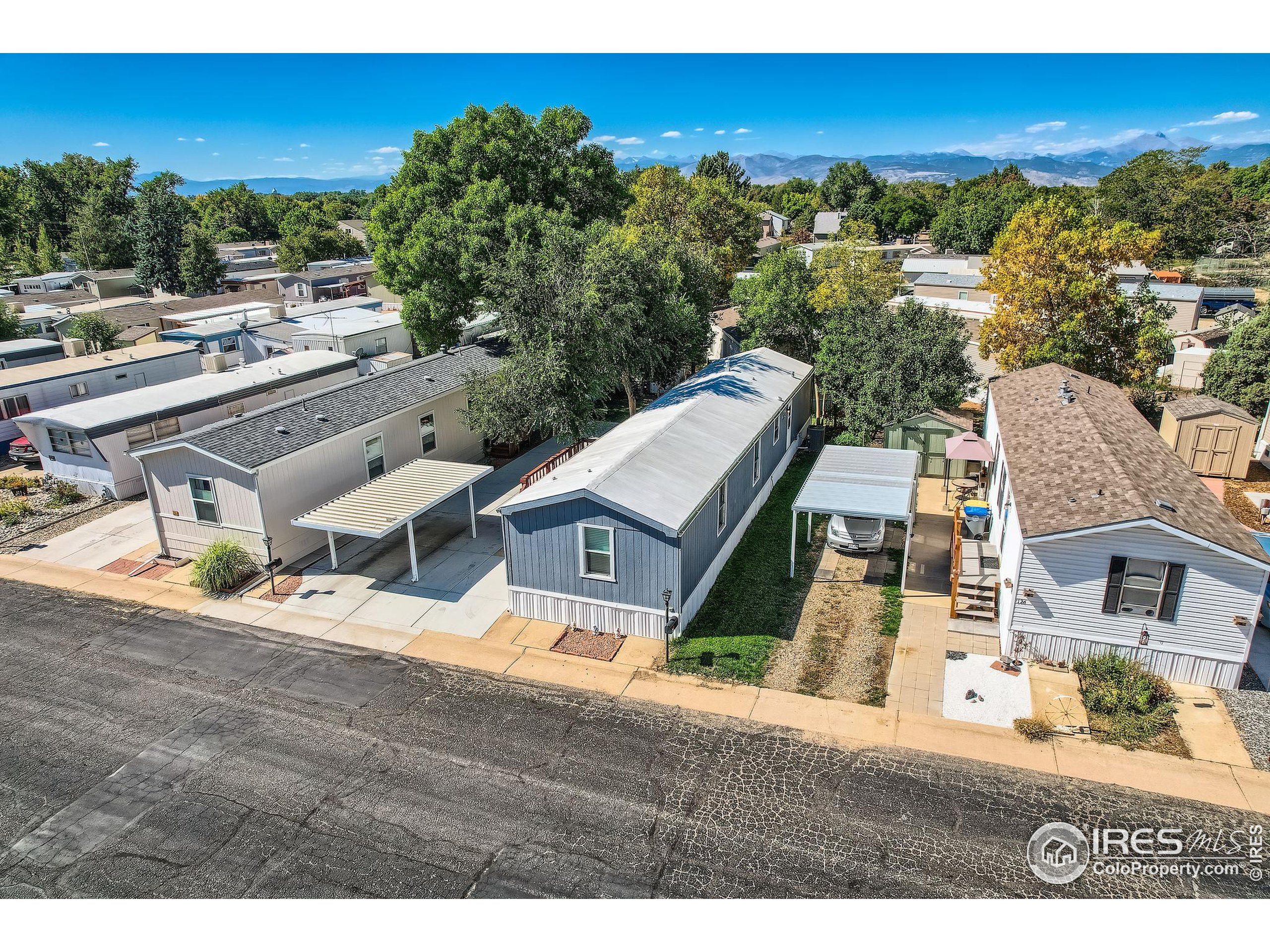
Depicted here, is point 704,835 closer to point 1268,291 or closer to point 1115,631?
point 1115,631

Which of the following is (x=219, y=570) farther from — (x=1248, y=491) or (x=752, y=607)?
(x=1248, y=491)

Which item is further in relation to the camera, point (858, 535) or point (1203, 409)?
point (1203, 409)

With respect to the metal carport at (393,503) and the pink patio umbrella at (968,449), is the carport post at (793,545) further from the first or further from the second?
the metal carport at (393,503)

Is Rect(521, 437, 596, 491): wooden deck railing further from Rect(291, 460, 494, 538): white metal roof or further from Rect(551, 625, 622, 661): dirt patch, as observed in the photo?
Rect(551, 625, 622, 661): dirt patch

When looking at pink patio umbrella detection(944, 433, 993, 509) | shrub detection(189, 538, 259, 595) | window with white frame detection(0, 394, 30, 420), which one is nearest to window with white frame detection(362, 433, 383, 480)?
shrub detection(189, 538, 259, 595)

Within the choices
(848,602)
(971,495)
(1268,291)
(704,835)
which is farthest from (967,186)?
(704,835)

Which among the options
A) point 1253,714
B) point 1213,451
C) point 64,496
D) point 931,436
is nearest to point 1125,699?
point 1253,714

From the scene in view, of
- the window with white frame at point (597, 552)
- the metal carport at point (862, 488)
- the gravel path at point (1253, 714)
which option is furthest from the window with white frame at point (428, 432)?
the gravel path at point (1253, 714)
